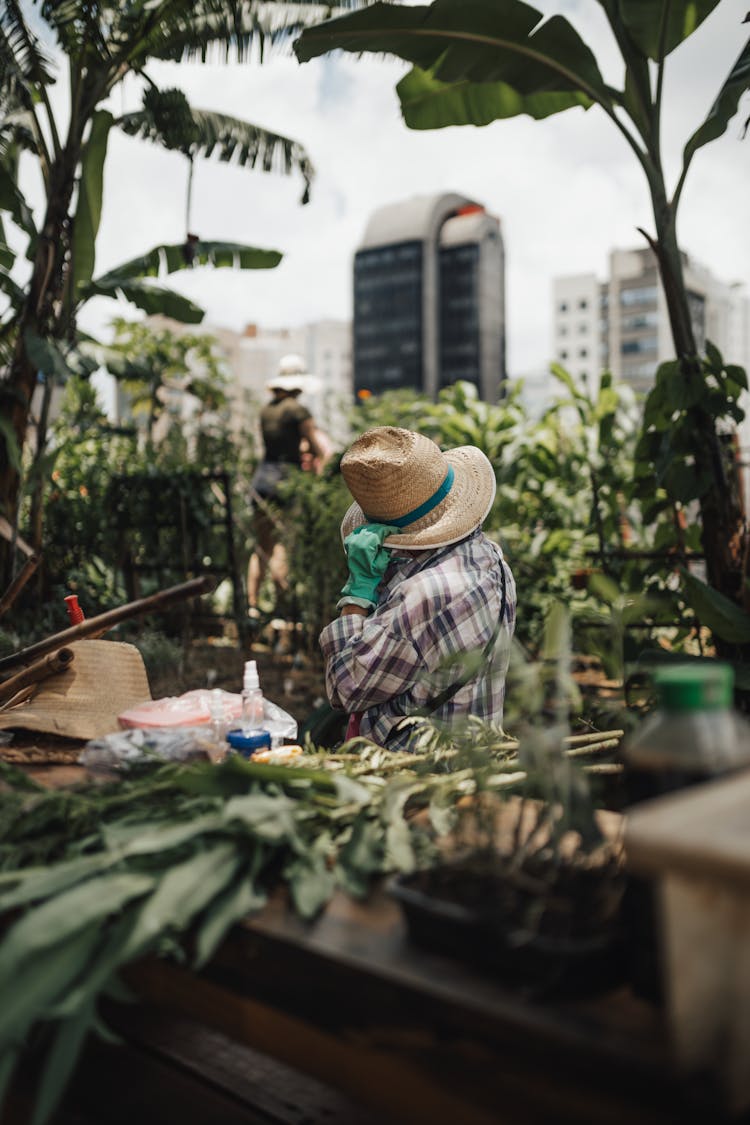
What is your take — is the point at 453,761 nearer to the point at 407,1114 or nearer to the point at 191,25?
the point at 407,1114

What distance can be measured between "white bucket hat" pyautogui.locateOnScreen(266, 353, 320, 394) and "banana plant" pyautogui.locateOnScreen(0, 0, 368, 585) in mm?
1302

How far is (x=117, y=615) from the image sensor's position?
6.13 ft

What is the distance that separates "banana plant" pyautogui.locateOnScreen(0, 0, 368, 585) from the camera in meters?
4.97

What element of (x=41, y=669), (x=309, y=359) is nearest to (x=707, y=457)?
(x=41, y=669)

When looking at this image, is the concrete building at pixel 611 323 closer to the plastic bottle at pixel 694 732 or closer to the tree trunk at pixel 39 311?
the tree trunk at pixel 39 311

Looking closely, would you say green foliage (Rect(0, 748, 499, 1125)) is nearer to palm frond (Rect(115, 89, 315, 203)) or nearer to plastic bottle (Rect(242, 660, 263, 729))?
plastic bottle (Rect(242, 660, 263, 729))

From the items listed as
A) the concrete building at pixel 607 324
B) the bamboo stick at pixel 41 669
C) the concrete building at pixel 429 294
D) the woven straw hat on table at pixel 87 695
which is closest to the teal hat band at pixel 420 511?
the woven straw hat on table at pixel 87 695

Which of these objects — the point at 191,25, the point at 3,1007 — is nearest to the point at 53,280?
the point at 191,25

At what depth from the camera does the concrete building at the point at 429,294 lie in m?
14.0

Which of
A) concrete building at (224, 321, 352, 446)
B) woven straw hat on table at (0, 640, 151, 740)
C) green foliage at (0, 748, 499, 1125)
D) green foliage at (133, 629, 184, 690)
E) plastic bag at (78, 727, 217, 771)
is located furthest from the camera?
concrete building at (224, 321, 352, 446)

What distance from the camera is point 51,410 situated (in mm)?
5355

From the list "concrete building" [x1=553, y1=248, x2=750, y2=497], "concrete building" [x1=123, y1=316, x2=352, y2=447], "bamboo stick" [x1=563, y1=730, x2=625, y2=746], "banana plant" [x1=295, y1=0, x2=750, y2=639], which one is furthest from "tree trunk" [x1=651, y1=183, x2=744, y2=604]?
"concrete building" [x1=553, y1=248, x2=750, y2=497]

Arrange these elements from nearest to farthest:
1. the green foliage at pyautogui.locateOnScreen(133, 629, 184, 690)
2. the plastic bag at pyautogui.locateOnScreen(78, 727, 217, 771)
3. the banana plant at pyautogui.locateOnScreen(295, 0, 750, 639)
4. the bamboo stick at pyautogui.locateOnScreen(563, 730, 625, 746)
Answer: the plastic bag at pyautogui.locateOnScreen(78, 727, 217, 771)
the bamboo stick at pyautogui.locateOnScreen(563, 730, 625, 746)
the banana plant at pyautogui.locateOnScreen(295, 0, 750, 639)
the green foliage at pyautogui.locateOnScreen(133, 629, 184, 690)

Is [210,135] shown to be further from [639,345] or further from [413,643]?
[639,345]
